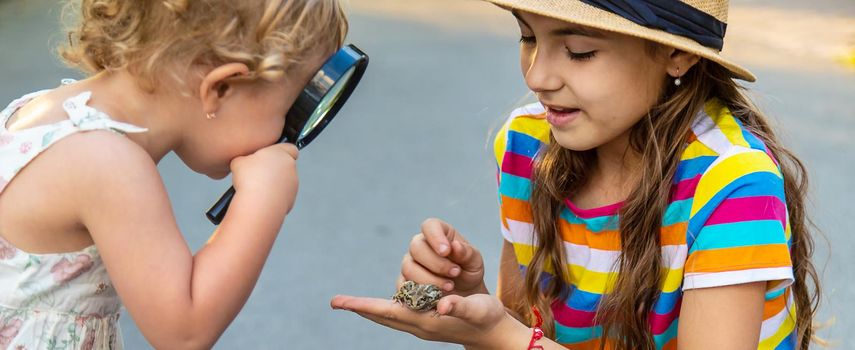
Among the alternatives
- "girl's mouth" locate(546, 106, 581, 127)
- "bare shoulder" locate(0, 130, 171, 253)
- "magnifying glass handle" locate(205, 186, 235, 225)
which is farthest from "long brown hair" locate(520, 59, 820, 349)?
"bare shoulder" locate(0, 130, 171, 253)

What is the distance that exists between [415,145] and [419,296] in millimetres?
1594

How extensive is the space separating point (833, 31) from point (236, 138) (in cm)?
316

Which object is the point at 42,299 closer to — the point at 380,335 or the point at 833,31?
the point at 380,335

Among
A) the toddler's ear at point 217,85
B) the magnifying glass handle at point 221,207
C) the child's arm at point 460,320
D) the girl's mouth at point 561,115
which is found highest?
the toddler's ear at point 217,85

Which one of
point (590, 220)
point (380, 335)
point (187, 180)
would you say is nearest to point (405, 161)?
point (187, 180)

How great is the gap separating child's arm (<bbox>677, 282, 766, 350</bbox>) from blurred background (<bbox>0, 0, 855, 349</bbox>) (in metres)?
0.49

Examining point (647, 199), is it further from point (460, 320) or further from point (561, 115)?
point (460, 320)

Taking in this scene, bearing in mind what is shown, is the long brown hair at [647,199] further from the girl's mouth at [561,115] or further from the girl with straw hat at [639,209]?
the girl's mouth at [561,115]

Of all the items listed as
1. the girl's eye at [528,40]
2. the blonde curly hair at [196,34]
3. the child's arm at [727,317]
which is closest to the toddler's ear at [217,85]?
the blonde curly hair at [196,34]

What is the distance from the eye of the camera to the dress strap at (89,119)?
3.86 feet

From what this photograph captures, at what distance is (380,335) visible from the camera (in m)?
2.23

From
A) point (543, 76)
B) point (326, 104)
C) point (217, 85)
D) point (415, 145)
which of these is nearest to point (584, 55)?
point (543, 76)

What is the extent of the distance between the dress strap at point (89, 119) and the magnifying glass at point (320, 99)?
0.15 metres

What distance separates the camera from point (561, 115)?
55.1 inches
